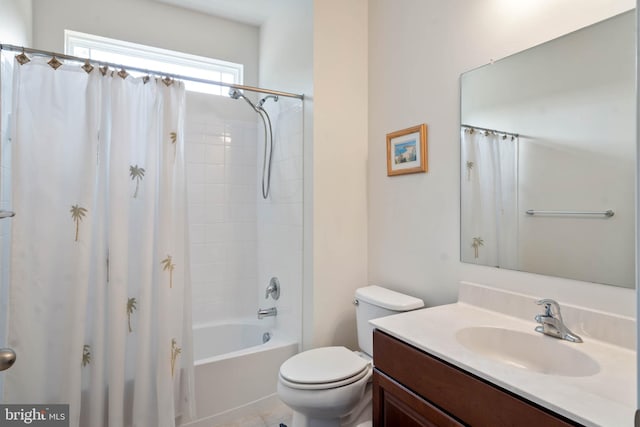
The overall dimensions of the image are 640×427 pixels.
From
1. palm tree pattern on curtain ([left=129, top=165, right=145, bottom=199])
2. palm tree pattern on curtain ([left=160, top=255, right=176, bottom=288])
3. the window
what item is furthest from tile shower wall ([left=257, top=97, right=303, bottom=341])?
palm tree pattern on curtain ([left=129, top=165, right=145, bottom=199])

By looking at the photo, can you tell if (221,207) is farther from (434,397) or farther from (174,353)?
(434,397)

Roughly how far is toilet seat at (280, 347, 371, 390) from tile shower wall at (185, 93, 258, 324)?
1227 millimetres

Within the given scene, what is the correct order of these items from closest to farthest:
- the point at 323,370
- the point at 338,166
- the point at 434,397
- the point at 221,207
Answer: the point at 434,397
the point at 323,370
the point at 338,166
the point at 221,207

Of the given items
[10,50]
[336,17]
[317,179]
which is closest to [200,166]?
[317,179]

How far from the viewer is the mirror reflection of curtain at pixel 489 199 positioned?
135cm

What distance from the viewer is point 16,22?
1723 millimetres

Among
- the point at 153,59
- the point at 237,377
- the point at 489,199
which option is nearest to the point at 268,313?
the point at 237,377

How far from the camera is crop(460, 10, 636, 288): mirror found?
104 cm

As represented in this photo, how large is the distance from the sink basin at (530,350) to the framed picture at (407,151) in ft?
2.79

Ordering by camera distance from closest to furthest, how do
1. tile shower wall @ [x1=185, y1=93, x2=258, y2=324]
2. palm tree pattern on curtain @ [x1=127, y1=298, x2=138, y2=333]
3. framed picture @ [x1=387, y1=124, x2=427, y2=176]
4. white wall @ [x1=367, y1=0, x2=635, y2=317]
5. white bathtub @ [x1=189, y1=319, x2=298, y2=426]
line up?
white wall @ [x1=367, y1=0, x2=635, y2=317] < palm tree pattern on curtain @ [x1=127, y1=298, x2=138, y2=333] < framed picture @ [x1=387, y1=124, x2=427, y2=176] < white bathtub @ [x1=189, y1=319, x2=298, y2=426] < tile shower wall @ [x1=185, y1=93, x2=258, y2=324]

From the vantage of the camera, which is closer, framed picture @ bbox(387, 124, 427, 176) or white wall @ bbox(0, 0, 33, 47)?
white wall @ bbox(0, 0, 33, 47)

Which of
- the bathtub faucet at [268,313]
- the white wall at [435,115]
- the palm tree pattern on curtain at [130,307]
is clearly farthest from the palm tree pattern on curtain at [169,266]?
the white wall at [435,115]

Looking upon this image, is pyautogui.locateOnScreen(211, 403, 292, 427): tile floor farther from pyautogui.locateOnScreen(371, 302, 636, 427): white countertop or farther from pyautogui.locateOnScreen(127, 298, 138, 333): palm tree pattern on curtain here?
pyautogui.locateOnScreen(371, 302, 636, 427): white countertop

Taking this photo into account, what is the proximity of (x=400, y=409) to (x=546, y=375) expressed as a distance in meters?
0.49
